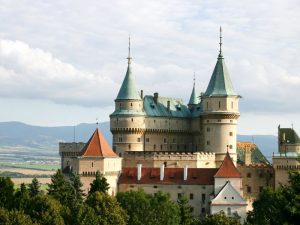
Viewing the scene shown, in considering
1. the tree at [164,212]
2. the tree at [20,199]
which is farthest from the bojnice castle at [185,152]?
the tree at [20,199]

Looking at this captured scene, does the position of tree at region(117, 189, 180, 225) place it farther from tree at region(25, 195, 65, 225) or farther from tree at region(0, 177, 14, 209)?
tree at region(0, 177, 14, 209)

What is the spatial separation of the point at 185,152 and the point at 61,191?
40.9 metres

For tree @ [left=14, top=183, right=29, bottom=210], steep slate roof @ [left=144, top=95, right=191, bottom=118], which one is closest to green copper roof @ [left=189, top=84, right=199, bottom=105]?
steep slate roof @ [left=144, top=95, right=191, bottom=118]

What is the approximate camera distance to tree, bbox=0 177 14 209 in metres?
109

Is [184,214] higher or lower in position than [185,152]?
lower

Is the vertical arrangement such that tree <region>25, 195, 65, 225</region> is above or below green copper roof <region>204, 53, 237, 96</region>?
below

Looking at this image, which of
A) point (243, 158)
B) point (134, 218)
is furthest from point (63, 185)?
point (243, 158)

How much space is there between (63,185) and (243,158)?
49058mm

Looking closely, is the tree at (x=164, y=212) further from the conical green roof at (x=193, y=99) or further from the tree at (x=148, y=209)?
the conical green roof at (x=193, y=99)

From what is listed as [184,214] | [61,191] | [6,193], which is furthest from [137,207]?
[6,193]

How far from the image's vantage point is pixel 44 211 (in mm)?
102312

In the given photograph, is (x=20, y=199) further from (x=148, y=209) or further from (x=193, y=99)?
(x=193, y=99)

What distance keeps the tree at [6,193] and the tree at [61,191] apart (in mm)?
10296

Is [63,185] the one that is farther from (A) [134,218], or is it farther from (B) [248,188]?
(B) [248,188]
